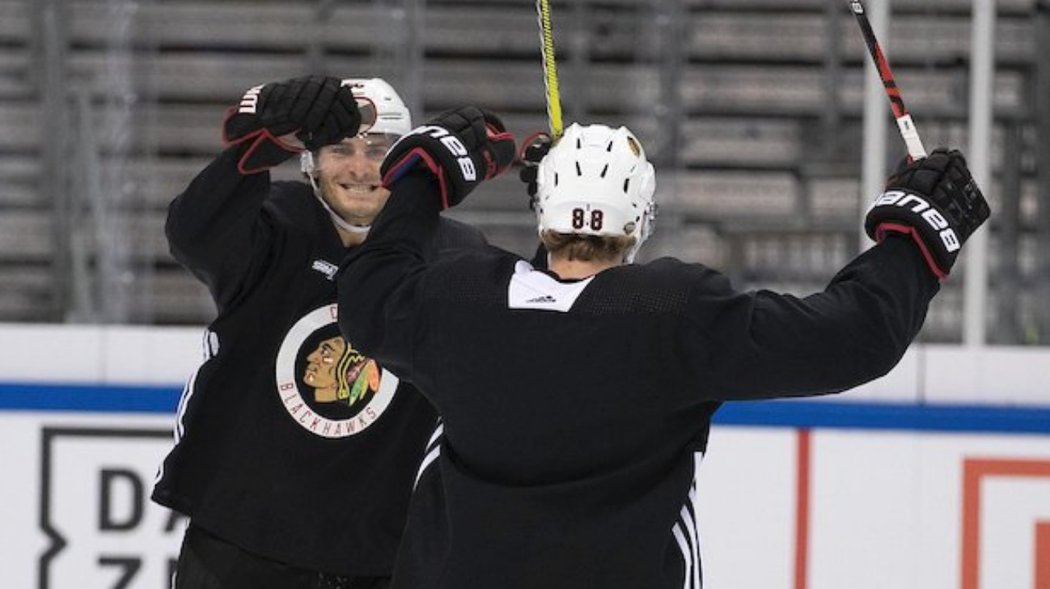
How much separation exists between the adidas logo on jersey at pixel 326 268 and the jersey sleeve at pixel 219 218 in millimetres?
102

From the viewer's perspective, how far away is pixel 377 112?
256cm

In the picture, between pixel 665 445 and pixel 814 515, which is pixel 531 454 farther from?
pixel 814 515

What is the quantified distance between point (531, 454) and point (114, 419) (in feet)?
5.56

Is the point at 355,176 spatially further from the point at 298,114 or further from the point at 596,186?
the point at 596,186

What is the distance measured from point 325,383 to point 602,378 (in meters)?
0.70

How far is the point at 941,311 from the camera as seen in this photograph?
355cm

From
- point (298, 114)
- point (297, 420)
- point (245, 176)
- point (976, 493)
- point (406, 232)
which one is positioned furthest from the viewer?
point (976, 493)

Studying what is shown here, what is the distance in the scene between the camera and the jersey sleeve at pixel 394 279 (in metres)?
2.00

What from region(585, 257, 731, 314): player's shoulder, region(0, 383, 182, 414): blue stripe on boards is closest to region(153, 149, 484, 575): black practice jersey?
region(585, 257, 731, 314): player's shoulder

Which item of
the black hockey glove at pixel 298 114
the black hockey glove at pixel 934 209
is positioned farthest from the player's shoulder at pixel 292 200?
the black hockey glove at pixel 934 209

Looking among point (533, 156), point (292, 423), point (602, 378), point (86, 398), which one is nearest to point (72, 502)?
point (86, 398)

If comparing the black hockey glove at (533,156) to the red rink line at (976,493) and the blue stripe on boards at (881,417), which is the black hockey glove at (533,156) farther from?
the red rink line at (976,493)

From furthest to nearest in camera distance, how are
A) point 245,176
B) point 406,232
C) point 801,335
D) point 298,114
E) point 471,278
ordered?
point 245,176 < point 298,114 < point 406,232 < point 471,278 < point 801,335

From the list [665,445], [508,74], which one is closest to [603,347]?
[665,445]
